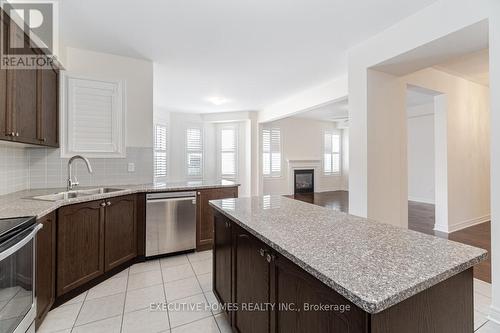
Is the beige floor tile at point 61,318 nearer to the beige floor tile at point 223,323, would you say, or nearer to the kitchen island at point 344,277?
the beige floor tile at point 223,323

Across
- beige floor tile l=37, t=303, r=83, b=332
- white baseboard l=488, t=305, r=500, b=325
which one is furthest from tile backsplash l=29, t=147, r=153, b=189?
white baseboard l=488, t=305, r=500, b=325

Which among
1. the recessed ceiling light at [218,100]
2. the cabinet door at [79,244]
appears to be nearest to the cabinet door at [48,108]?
the cabinet door at [79,244]

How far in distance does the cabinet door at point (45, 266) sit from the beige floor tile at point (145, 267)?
0.83 m

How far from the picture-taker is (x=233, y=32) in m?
2.59

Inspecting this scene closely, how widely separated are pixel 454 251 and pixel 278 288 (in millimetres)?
760

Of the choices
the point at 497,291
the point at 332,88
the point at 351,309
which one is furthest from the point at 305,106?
the point at 351,309

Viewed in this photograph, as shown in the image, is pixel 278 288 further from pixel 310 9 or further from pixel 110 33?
pixel 110 33

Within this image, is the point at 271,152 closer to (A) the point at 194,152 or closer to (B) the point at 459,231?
(A) the point at 194,152

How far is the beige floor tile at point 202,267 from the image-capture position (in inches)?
105

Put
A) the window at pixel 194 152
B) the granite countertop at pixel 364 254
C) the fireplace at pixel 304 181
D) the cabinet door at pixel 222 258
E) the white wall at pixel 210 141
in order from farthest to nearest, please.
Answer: the fireplace at pixel 304 181 → the window at pixel 194 152 → the white wall at pixel 210 141 → the cabinet door at pixel 222 258 → the granite countertop at pixel 364 254

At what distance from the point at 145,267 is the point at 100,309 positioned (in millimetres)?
805

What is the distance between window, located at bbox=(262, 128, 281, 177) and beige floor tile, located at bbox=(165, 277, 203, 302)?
5.43m

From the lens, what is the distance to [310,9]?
2.19 m

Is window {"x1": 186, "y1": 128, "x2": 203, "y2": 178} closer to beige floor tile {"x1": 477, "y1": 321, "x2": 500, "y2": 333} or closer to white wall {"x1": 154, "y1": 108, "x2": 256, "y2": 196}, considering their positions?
white wall {"x1": 154, "y1": 108, "x2": 256, "y2": 196}
